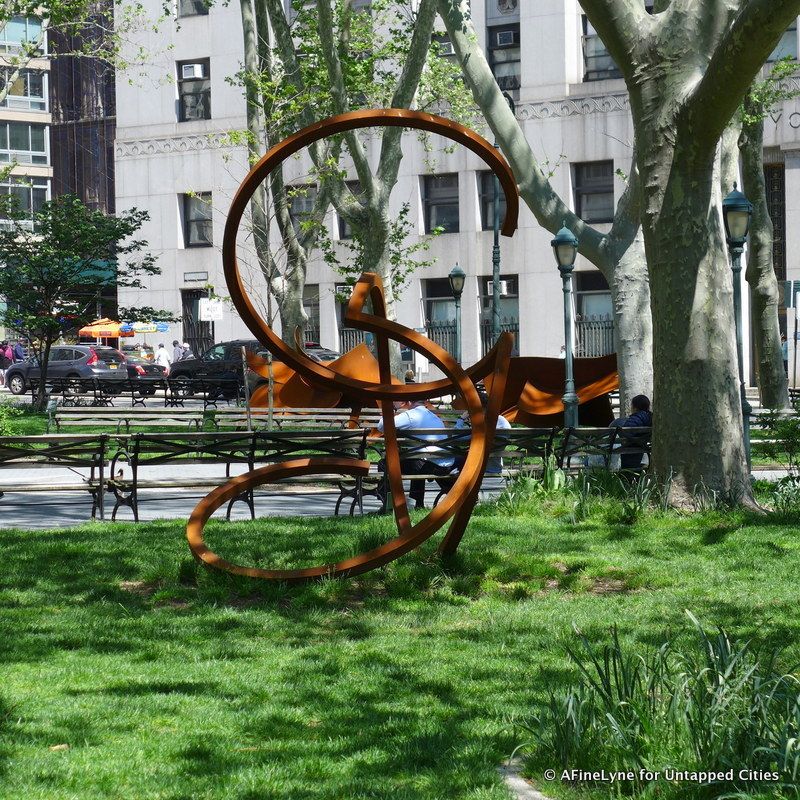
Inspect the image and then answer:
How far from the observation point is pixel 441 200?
1700 inches

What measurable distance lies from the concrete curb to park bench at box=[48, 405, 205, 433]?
49.5ft

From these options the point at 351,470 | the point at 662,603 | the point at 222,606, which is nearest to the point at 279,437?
the point at 351,470

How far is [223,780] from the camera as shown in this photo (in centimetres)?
470

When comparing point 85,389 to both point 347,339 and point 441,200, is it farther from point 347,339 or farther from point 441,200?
point 441,200

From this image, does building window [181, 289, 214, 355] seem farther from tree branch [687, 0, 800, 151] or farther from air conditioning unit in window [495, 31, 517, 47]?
tree branch [687, 0, 800, 151]

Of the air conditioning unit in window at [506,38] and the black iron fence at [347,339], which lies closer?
the air conditioning unit in window at [506,38]

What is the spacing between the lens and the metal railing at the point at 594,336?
40.3 m

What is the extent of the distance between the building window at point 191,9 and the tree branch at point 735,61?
3937 cm

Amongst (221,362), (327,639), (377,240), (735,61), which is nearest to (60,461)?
(327,639)

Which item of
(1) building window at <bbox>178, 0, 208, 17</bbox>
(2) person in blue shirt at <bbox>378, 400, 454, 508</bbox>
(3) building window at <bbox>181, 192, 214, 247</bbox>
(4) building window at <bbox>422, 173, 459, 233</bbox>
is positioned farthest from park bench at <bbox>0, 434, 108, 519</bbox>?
(1) building window at <bbox>178, 0, 208, 17</bbox>

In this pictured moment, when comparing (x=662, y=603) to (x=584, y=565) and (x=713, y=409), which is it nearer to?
(x=584, y=565)

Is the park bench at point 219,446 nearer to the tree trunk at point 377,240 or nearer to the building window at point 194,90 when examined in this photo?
the tree trunk at point 377,240

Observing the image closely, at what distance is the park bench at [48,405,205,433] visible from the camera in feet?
66.0

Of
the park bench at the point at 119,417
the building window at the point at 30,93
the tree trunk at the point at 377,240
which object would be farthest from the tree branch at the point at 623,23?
the building window at the point at 30,93
